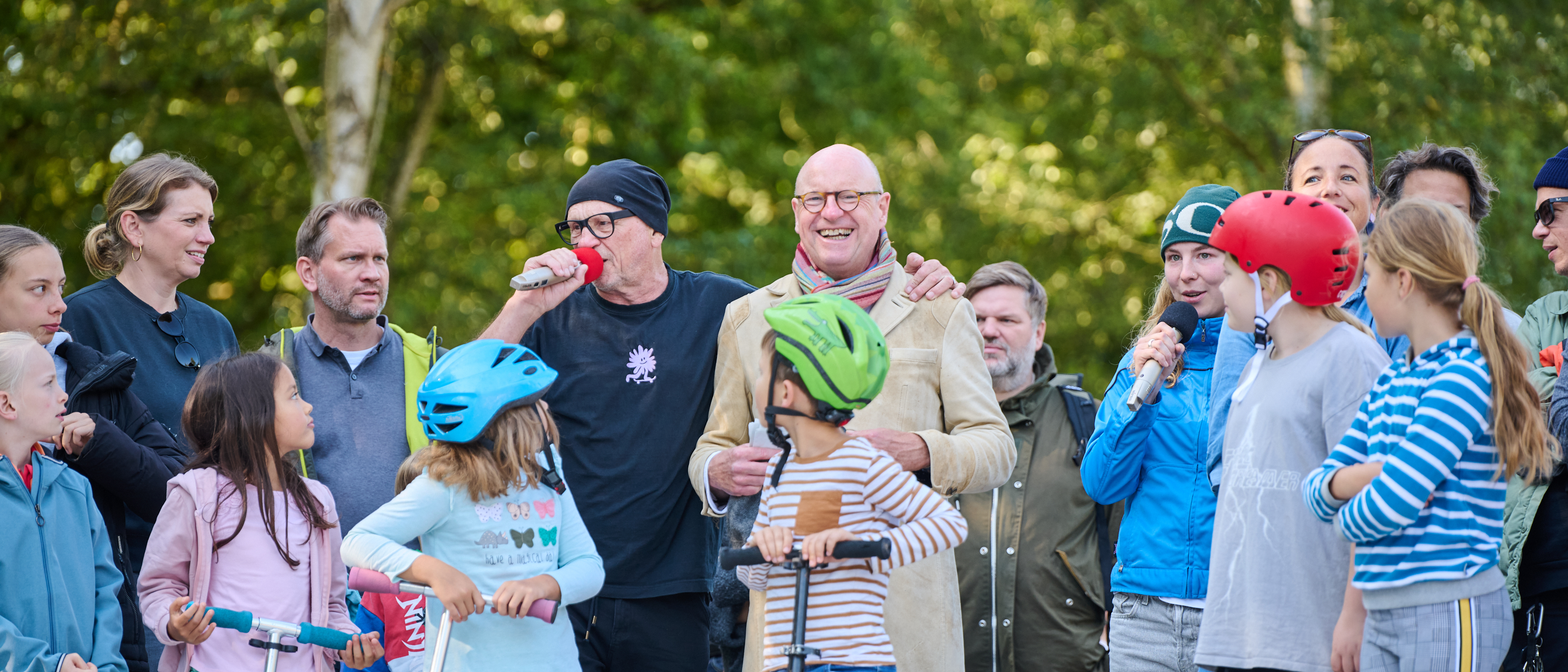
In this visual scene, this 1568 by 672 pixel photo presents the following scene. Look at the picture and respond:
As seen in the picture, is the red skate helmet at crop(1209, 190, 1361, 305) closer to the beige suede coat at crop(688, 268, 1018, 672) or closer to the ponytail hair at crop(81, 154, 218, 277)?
the beige suede coat at crop(688, 268, 1018, 672)

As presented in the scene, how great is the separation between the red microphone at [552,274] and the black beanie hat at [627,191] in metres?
0.22

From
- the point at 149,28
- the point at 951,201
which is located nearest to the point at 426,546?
the point at 149,28

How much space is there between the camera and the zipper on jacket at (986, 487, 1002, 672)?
5.73 m

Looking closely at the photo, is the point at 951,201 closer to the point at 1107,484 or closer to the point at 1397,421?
the point at 1107,484

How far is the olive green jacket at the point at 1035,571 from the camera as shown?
573 centimetres

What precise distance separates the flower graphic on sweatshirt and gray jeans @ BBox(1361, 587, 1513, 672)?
257 centimetres

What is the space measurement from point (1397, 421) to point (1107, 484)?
137 cm

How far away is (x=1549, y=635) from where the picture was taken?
4.24 m

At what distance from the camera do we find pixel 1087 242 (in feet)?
58.0

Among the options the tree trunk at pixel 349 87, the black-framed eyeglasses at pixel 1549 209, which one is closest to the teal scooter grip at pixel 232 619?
the black-framed eyeglasses at pixel 1549 209

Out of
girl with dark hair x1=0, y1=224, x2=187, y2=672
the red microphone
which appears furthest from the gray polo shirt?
the red microphone

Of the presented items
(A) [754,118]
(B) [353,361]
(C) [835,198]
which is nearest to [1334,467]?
(C) [835,198]

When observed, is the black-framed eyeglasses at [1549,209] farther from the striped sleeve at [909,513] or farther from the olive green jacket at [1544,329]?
the striped sleeve at [909,513]

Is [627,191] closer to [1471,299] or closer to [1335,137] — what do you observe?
[1335,137]
